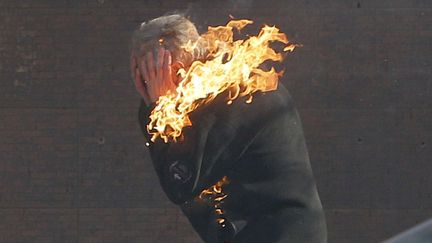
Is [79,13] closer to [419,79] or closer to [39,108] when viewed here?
[39,108]

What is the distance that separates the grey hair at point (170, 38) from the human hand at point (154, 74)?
3cm

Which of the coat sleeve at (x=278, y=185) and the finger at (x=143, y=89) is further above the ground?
the finger at (x=143, y=89)

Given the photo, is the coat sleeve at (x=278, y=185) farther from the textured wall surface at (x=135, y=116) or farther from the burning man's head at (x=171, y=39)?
the textured wall surface at (x=135, y=116)

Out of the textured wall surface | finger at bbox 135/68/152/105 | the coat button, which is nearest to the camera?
the coat button

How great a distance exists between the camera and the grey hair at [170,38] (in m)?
4.82

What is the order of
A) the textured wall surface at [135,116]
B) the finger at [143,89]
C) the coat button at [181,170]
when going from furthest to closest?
the textured wall surface at [135,116] < the finger at [143,89] < the coat button at [181,170]

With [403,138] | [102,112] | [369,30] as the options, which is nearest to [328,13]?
[369,30]

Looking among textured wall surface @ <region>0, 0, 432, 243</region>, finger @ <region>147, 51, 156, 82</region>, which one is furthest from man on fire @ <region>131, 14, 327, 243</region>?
textured wall surface @ <region>0, 0, 432, 243</region>

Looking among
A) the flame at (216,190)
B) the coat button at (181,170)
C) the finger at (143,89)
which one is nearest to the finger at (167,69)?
the finger at (143,89)

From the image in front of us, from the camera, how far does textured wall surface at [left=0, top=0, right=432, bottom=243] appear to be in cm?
861

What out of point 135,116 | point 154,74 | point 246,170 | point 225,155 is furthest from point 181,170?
point 135,116

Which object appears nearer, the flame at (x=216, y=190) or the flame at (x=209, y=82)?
the flame at (x=209, y=82)

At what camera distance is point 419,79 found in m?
8.66

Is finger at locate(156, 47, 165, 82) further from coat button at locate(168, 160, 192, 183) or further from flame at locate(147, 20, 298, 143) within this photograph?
coat button at locate(168, 160, 192, 183)
